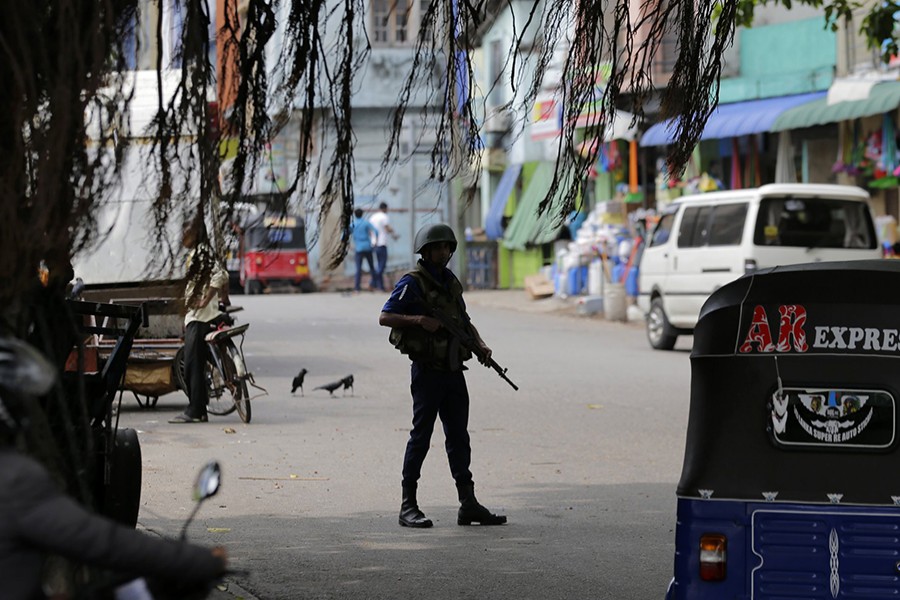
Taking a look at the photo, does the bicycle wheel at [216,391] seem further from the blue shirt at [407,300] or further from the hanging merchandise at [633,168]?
the hanging merchandise at [633,168]

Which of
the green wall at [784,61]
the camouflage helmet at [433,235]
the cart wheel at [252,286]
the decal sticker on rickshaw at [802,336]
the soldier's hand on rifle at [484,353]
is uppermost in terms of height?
the green wall at [784,61]

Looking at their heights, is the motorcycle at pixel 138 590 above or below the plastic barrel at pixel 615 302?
above

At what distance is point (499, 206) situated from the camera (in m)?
44.5

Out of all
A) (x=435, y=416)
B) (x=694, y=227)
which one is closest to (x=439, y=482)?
(x=435, y=416)

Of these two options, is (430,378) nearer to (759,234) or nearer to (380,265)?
(759,234)

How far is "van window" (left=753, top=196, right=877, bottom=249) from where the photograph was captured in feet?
68.7

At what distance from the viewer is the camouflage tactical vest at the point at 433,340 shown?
955 cm

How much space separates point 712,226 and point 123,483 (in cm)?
Result: 1512

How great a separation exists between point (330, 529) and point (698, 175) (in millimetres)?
22502

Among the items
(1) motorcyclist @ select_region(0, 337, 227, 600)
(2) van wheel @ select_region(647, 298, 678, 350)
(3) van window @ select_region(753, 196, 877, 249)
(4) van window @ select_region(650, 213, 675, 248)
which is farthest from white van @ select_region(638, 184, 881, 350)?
(1) motorcyclist @ select_region(0, 337, 227, 600)

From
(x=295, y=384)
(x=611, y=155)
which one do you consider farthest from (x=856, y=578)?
(x=611, y=155)

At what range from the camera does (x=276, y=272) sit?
4288 cm

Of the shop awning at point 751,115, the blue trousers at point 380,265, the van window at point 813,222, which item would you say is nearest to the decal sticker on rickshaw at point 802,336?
the van window at point 813,222

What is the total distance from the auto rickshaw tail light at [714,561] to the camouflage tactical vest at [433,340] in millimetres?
3667
